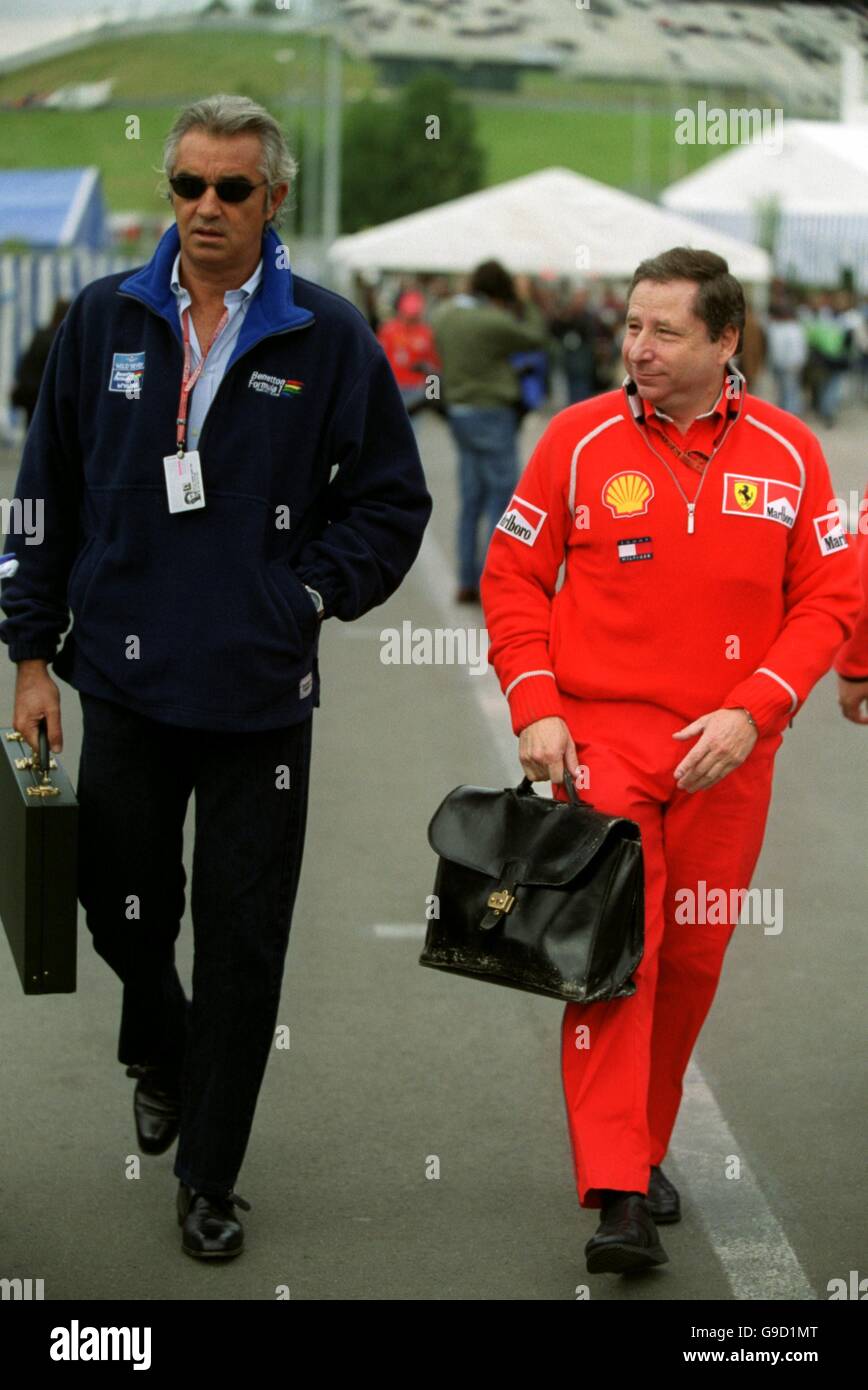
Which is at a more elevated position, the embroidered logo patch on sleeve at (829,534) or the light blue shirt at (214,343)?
the light blue shirt at (214,343)

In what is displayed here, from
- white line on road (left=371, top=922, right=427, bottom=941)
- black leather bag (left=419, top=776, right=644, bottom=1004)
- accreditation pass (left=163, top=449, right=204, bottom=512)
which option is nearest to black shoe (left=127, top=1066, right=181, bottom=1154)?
black leather bag (left=419, top=776, right=644, bottom=1004)

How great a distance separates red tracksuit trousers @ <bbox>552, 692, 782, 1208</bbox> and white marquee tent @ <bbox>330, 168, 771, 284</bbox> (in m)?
20.8

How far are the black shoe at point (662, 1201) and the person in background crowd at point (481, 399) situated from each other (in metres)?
9.09

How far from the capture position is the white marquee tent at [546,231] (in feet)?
82.6

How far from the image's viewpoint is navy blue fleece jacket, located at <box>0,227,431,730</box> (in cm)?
414

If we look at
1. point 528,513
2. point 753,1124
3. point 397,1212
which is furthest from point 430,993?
point 528,513

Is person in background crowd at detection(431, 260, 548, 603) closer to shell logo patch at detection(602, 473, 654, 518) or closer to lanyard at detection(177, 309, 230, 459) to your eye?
shell logo patch at detection(602, 473, 654, 518)

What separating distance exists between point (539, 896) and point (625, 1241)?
634mm

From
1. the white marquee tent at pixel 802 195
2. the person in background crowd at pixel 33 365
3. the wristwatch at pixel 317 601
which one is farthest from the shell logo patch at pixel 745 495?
the white marquee tent at pixel 802 195

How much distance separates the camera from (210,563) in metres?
4.13

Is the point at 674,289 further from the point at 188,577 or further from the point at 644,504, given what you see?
the point at 188,577

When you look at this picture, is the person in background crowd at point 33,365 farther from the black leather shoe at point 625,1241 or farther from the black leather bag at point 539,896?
the black leather shoe at point 625,1241

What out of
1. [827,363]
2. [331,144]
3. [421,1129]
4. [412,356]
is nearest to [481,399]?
[412,356]

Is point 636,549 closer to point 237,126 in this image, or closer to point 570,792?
point 570,792
